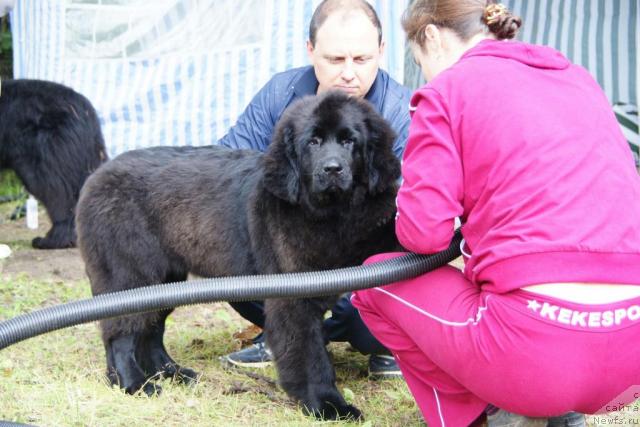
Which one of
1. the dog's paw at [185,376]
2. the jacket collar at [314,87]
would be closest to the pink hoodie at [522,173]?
the jacket collar at [314,87]

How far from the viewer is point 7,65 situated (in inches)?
384

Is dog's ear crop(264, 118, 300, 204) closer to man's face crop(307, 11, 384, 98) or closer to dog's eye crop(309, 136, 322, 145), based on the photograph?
dog's eye crop(309, 136, 322, 145)

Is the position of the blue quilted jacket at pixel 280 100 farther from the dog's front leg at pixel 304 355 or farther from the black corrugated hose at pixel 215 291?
the black corrugated hose at pixel 215 291

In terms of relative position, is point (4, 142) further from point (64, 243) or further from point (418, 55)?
point (418, 55)

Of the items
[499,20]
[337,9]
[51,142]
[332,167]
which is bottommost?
[51,142]

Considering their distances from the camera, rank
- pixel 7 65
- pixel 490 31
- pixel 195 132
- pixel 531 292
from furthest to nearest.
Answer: pixel 7 65, pixel 195 132, pixel 490 31, pixel 531 292

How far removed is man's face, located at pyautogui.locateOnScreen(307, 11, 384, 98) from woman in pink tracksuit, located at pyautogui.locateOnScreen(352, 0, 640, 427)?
46.6 inches

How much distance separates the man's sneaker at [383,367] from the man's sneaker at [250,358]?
517mm

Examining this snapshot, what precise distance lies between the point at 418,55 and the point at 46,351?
8.17ft

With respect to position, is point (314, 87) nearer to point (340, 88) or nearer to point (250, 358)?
point (340, 88)

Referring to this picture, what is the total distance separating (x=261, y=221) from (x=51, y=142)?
13.0ft

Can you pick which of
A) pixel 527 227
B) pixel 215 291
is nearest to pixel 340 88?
pixel 215 291

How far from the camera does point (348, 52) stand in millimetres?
3916

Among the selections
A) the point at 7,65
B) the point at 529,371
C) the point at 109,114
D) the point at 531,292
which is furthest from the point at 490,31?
the point at 7,65
